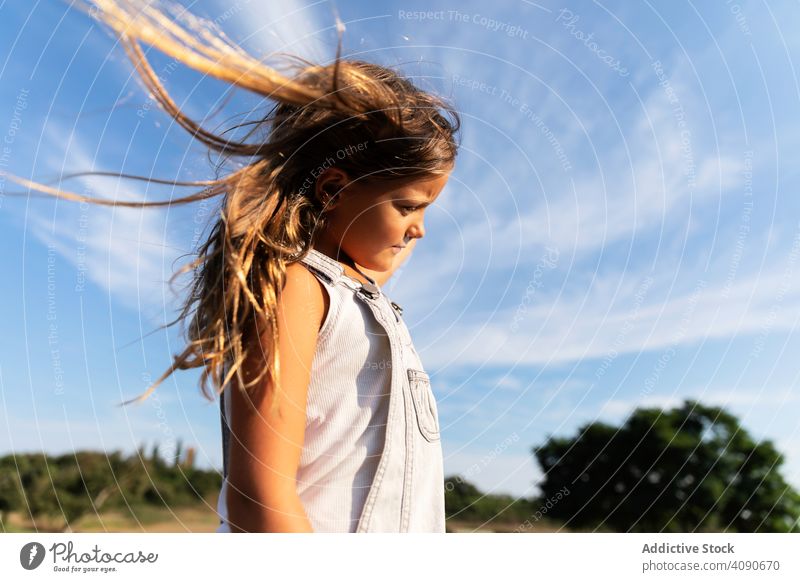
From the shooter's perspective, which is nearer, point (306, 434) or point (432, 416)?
point (306, 434)

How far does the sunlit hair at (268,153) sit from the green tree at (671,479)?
11.4 metres

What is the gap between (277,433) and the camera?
1.11 metres

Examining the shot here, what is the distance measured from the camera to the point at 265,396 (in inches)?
44.7

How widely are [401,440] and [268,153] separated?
0.68 meters

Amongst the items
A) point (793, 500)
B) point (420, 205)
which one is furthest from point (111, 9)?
point (793, 500)

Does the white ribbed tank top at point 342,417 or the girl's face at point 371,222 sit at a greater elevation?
the girl's face at point 371,222

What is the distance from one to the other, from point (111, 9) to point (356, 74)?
2.18 feet

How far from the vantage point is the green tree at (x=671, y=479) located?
13.1m

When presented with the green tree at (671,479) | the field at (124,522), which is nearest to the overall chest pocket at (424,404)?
the field at (124,522)

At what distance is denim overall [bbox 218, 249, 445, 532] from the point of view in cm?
118

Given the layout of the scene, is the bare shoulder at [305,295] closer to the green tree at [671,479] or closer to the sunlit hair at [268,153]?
the sunlit hair at [268,153]

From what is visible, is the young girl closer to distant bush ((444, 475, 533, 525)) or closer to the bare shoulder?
the bare shoulder
